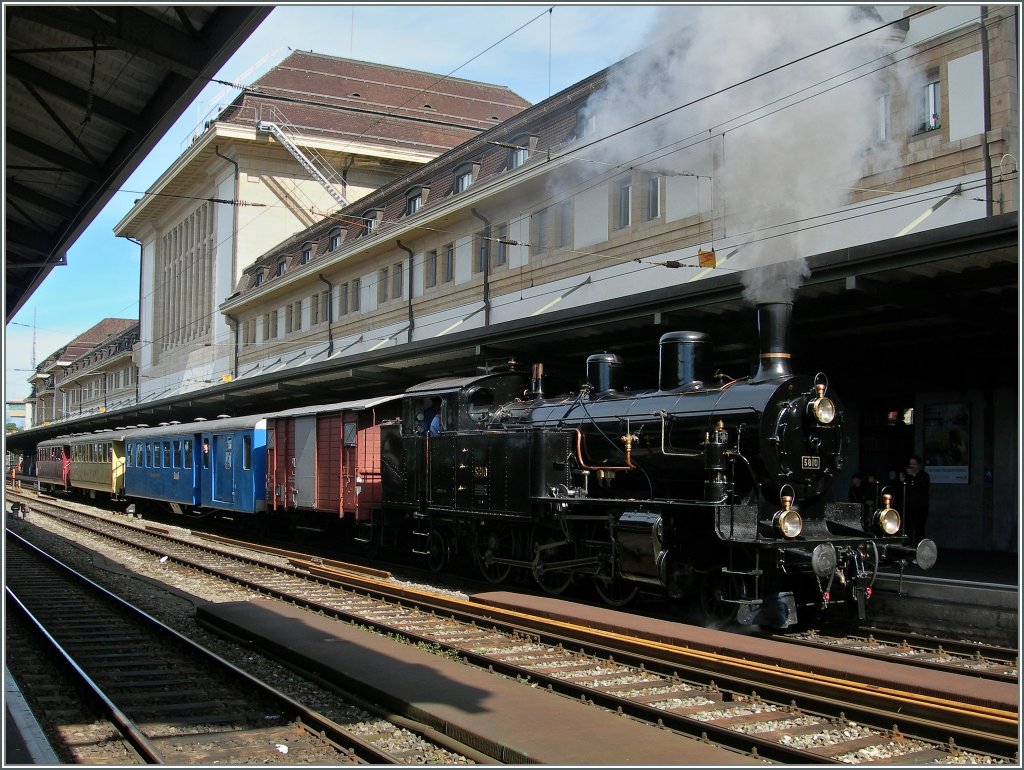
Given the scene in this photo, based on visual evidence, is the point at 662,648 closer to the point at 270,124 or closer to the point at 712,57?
the point at 712,57

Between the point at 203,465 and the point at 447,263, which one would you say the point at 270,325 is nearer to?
the point at 447,263

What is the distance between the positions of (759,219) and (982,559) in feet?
20.1

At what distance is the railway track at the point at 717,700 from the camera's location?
575cm

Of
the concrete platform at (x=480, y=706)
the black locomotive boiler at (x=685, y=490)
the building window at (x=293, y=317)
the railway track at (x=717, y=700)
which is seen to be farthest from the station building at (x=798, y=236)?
the building window at (x=293, y=317)

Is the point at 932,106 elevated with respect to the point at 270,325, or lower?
elevated

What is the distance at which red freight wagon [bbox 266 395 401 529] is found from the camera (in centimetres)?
1634

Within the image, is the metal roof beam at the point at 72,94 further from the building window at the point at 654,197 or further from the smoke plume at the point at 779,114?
the building window at the point at 654,197

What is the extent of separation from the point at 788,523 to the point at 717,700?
98.3 inches

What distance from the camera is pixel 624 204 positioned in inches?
793

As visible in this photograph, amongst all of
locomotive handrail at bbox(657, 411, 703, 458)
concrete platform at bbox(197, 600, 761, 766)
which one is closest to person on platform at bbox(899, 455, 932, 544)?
locomotive handrail at bbox(657, 411, 703, 458)

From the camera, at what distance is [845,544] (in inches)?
370

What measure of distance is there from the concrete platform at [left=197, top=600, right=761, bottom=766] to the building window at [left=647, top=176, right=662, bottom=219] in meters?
12.6

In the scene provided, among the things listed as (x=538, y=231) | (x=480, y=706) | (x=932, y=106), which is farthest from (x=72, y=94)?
(x=538, y=231)

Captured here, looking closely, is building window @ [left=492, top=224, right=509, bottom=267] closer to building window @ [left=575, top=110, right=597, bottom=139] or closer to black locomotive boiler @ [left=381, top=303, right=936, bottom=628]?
building window @ [left=575, top=110, right=597, bottom=139]
